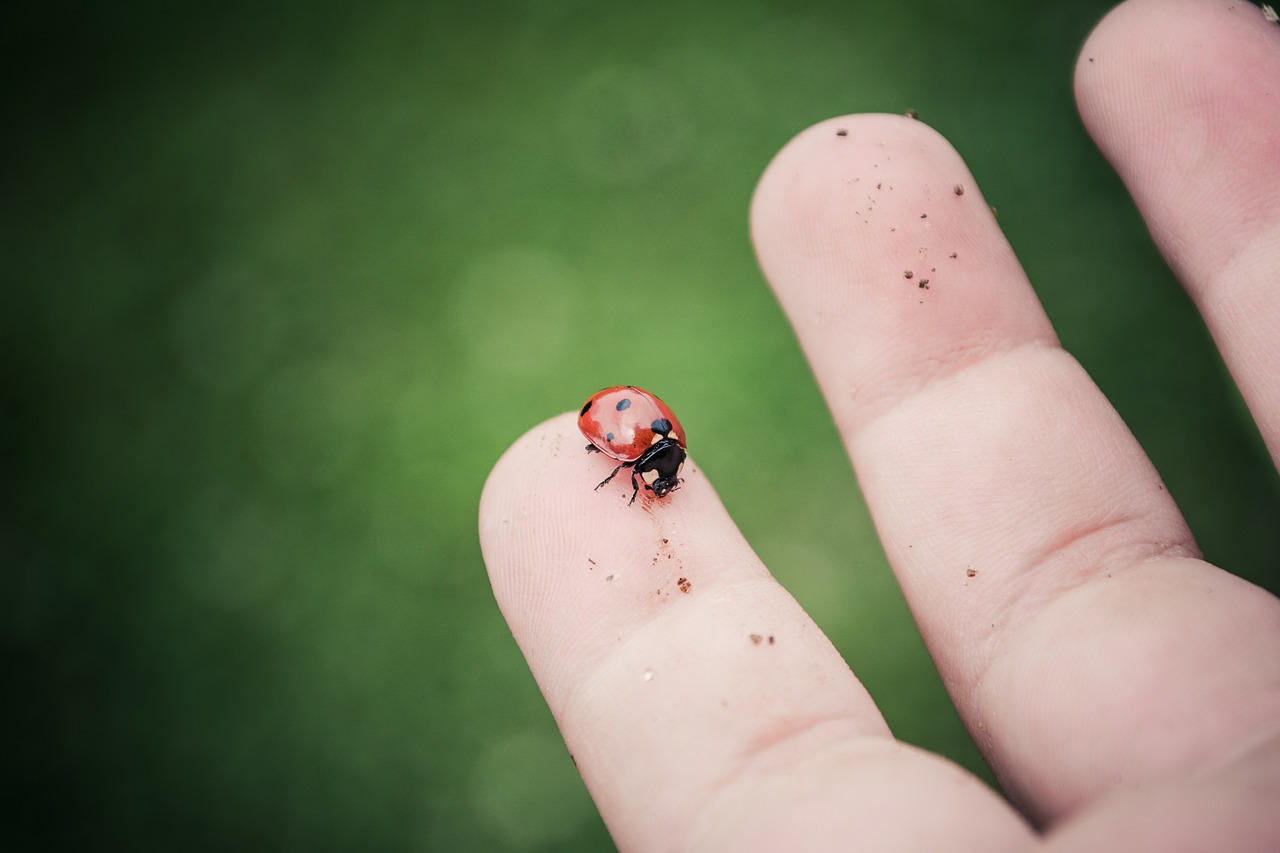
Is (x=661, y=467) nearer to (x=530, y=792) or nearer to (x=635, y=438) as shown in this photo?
(x=635, y=438)

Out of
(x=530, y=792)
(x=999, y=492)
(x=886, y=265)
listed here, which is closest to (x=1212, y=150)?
(x=886, y=265)

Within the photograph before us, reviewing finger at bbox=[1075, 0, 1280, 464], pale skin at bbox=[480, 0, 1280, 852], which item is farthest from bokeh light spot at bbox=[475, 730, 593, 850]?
finger at bbox=[1075, 0, 1280, 464]

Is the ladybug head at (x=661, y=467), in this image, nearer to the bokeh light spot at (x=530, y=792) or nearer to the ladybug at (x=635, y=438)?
the ladybug at (x=635, y=438)

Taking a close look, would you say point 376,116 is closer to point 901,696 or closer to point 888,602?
point 888,602

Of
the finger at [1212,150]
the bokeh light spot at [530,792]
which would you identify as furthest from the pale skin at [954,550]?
the bokeh light spot at [530,792]

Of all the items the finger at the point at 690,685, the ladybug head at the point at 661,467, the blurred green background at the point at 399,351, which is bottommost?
the finger at the point at 690,685

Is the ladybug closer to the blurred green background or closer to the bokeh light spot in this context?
the blurred green background

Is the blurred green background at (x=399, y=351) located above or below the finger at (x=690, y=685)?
above

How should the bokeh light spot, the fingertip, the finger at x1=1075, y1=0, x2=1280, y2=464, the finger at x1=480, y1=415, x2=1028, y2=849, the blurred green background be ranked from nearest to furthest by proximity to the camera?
1. the finger at x1=480, y1=415, x2=1028, y2=849
2. the finger at x1=1075, y1=0, x2=1280, y2=464
3. the fingertip
4. the bokeh light spot
5. the blurred green background
